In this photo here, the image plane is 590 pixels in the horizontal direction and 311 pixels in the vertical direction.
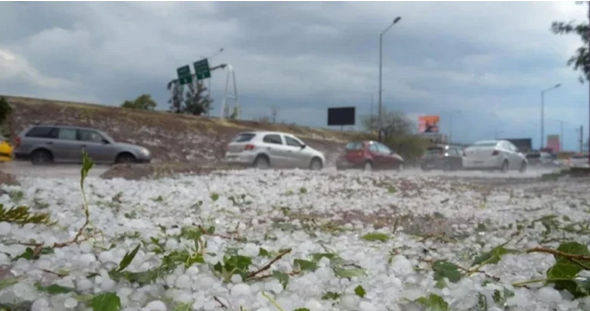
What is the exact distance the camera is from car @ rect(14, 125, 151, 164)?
11.8 m

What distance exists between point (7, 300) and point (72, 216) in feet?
5.79

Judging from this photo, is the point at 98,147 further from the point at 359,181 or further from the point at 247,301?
the point at 247,301

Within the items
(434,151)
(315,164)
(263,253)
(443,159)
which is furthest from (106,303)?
(434,151)

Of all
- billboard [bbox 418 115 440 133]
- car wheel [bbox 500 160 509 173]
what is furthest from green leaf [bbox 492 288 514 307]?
billboard [bbox 418 115 440 133]

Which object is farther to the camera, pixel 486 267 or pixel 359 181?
pixel 359 181

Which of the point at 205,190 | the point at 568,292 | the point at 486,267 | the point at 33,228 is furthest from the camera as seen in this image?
the point at 205,190

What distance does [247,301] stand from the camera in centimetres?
125

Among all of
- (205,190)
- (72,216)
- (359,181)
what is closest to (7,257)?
(72,216)

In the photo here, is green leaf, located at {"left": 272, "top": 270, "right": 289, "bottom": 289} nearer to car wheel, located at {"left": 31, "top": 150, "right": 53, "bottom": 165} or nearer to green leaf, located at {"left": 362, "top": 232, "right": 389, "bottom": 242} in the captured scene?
green leaf, located at {"left": 362, "top": 232, "right": 389, "bottom": 242}

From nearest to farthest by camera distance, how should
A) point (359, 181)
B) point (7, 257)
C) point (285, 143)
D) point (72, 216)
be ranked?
point (7, 257), point (72, 216), point (359, 181), point (285, 143)

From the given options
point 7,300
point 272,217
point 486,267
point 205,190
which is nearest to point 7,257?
point 7,300

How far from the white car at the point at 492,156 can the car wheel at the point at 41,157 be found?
43.4 ft

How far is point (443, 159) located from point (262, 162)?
9.04 meters

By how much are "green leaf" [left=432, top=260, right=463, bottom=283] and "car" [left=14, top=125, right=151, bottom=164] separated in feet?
37.9
